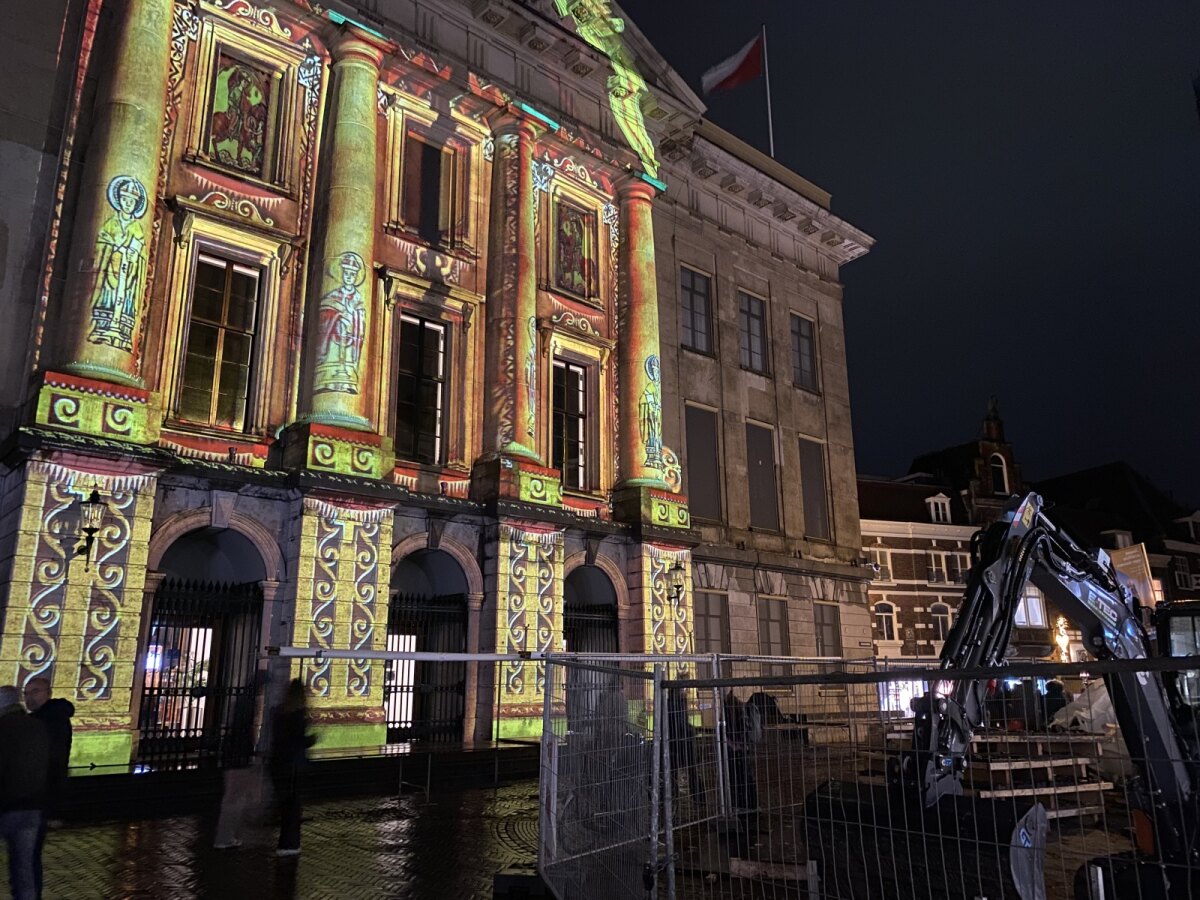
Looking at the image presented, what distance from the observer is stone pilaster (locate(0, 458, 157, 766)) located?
1239 centimetres

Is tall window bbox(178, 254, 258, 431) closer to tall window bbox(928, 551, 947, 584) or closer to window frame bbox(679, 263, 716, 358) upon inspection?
window frame bbox(679, 263, 716, 358)

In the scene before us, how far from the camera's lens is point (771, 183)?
27922mm

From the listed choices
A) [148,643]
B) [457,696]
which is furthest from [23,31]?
[457,696]

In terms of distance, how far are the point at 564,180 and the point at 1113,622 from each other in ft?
57.2

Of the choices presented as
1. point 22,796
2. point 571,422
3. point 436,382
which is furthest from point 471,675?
point 22,796

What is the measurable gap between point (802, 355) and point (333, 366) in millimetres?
17302

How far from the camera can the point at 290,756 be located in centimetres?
909

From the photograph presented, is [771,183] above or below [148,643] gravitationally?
above

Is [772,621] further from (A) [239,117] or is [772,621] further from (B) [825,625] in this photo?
(A) [239,117]

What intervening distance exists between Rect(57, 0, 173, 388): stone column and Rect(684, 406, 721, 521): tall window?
46.5ft

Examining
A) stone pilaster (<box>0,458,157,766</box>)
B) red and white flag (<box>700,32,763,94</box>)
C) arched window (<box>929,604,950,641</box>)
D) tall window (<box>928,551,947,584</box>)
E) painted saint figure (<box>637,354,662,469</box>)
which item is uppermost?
red and white flag (<box>700,32,763,94</box>)

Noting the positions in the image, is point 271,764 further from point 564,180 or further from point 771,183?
point 771,183

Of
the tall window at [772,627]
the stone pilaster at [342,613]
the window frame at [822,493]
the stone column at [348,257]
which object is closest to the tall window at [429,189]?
the stone column at [348,257]

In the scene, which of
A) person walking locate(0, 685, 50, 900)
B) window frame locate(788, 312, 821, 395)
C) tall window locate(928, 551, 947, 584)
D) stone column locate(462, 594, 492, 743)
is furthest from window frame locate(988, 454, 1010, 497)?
person walking locate(0, 685, 50, 900)
